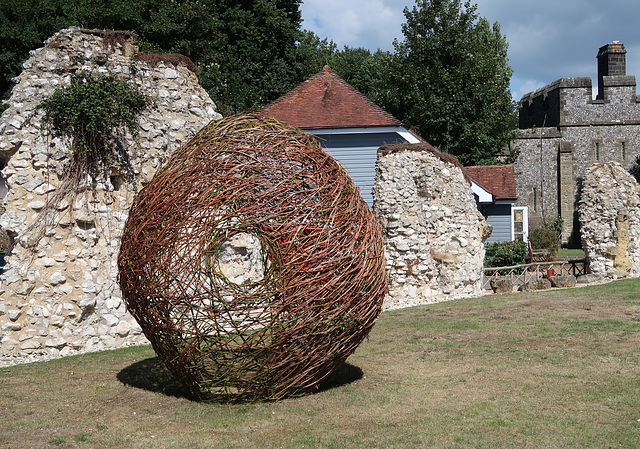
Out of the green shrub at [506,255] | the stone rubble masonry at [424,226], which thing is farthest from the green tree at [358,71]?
the stone rubble masonry at [424,226]

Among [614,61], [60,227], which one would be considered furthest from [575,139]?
[60,227]

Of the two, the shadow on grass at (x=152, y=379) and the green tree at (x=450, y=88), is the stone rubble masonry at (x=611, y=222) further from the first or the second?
the shadow on grass at (x=152, y=379)

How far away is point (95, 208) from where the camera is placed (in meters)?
9.74

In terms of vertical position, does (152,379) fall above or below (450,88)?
below

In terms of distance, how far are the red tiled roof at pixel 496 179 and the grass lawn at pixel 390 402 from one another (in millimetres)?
16242

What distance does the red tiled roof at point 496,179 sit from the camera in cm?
2570

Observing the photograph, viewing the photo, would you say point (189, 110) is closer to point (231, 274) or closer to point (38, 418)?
point (231, 274)

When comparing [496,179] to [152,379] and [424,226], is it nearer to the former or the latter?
[424,226]

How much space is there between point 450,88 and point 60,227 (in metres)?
24.5

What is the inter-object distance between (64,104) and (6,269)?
273 centimetres

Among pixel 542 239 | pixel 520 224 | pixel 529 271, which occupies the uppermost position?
pixel 520 224

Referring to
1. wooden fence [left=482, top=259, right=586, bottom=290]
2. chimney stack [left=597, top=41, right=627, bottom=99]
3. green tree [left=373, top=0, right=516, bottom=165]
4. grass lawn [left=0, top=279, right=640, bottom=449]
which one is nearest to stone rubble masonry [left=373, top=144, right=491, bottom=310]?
wooden fence [left=482, top=259, right=586, bottom=290]

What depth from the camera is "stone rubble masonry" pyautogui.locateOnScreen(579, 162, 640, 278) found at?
20.7 metres

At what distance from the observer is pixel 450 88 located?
30219 mm
